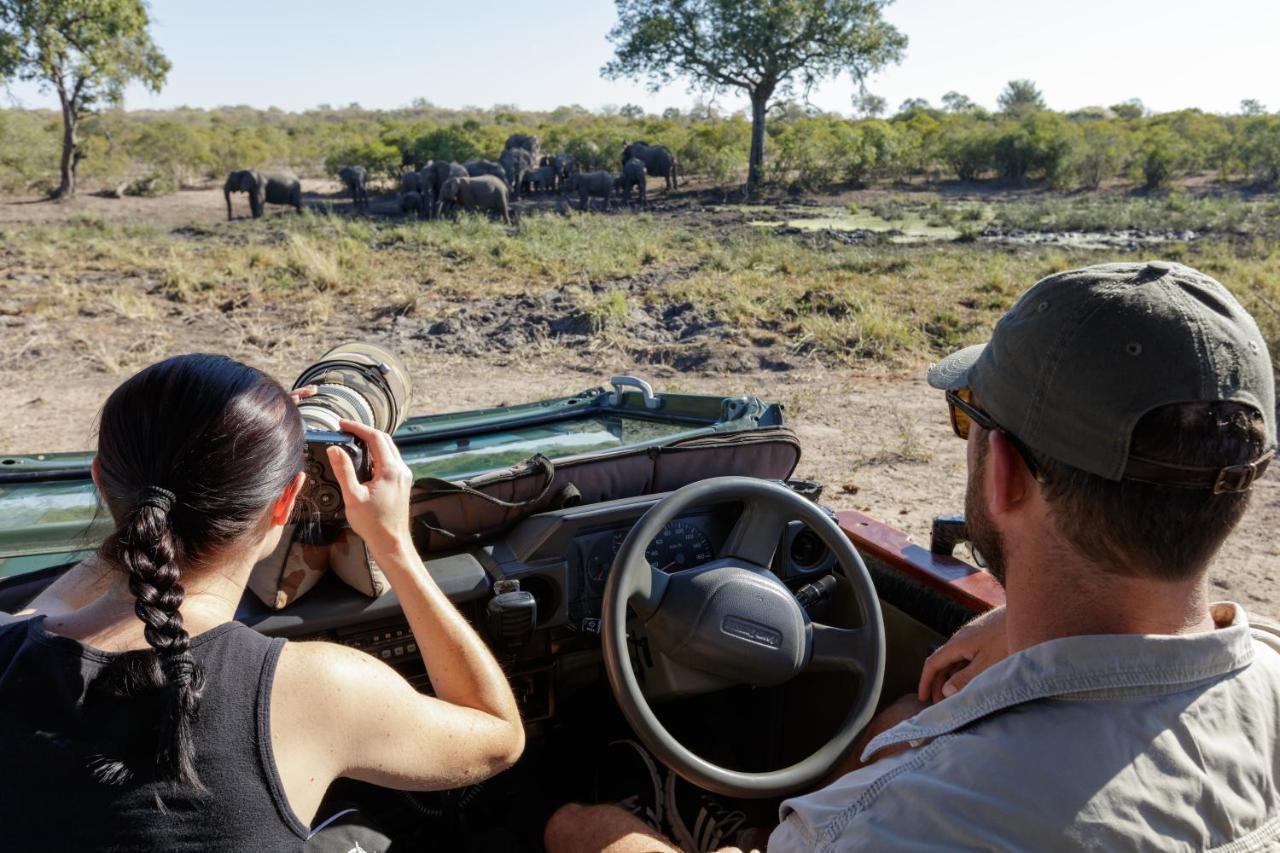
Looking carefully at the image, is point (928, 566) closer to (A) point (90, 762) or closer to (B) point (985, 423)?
(B) point (985, 423)

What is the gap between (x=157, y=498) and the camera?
4.49ft

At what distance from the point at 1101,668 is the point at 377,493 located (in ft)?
3.83

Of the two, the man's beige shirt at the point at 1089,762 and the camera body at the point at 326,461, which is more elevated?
the camera body at the point at 326,461

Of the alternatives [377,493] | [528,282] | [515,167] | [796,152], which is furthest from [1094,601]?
[796,152]

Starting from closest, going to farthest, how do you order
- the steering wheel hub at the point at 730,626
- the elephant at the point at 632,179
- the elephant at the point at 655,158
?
the steering wheel hub at the point at 730,626, the elephant at the point at 632,179, the elephant at the point at 655,158

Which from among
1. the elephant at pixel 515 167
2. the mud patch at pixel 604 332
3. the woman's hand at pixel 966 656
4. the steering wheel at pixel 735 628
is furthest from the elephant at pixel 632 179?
the woman's hand at pixel 966 656

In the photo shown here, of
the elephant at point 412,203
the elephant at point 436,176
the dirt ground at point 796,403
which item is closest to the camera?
the dirt ground at point 796,403

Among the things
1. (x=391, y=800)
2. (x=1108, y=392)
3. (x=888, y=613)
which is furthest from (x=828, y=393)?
(x=1108, y=392)

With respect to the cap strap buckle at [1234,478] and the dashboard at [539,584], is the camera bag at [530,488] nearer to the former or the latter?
the dashboard at [539,584]

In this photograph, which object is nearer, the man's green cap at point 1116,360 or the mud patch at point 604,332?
the man's green cap at point 1116,360

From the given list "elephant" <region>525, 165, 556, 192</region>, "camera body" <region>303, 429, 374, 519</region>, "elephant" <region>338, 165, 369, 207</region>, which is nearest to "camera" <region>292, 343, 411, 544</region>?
"camera body" <region>303, 429, 374, 519</region>

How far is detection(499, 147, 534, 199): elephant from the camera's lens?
95.2ft

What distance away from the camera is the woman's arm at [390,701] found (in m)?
1.41

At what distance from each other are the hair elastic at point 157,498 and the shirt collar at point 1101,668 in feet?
3.44
